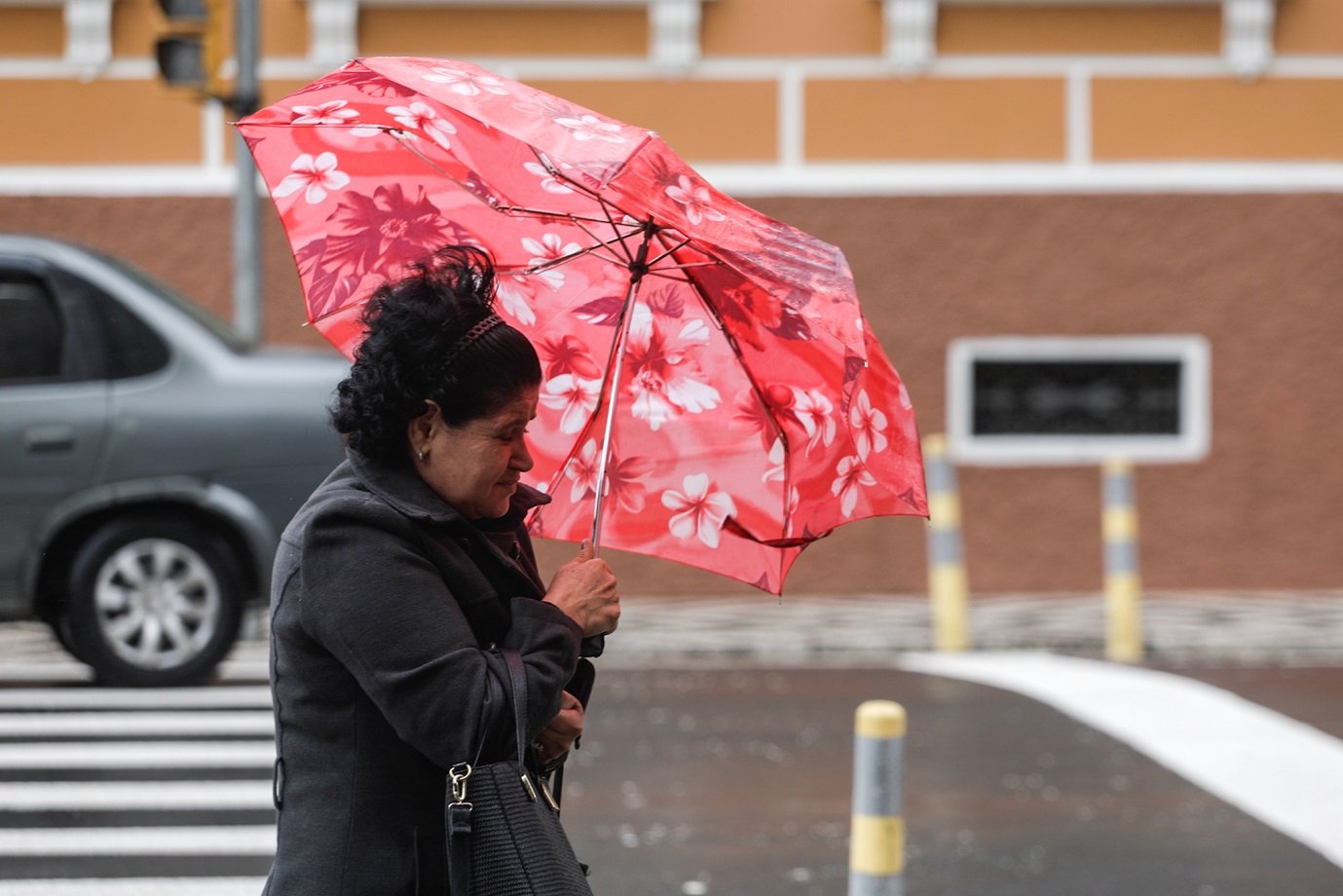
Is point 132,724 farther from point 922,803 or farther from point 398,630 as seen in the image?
point 398,630

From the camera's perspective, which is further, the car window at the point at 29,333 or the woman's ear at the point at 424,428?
the car window at the point at 29,333

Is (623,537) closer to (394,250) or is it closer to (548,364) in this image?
(548,364)

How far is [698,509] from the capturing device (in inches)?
130

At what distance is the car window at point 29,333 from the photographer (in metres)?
8.73

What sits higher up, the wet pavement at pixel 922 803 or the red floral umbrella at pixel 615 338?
the red floral umbrella at pixel 615 338

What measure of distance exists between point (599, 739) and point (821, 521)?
16.2ft

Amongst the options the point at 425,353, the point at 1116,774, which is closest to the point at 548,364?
the point at 425,353

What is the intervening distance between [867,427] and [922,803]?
4.01 meters

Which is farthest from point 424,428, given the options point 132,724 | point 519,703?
point 132,724

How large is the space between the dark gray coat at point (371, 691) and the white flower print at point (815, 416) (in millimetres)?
809

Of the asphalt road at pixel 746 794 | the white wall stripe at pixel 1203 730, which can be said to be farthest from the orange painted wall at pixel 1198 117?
the asphalt road at pixel 746 794

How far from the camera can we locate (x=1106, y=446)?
13680 mm

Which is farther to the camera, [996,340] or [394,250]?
[996,340]

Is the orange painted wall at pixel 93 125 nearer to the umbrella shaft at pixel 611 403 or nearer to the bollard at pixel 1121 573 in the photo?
the bollard at pixel 1121 573
